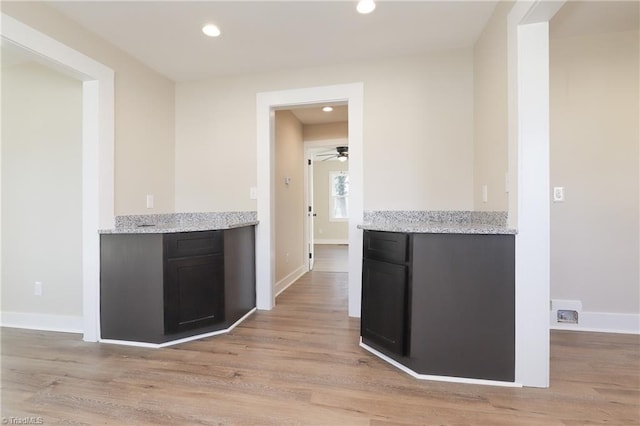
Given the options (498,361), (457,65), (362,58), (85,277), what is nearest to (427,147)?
(457,65)

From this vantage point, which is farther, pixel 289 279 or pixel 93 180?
pixel 289 279

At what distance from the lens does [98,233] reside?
2.33 meters

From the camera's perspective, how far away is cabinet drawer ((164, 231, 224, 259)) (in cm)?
223

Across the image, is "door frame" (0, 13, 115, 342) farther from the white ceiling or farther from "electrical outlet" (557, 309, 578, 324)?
"electrical outlet" (557, 309, 578, 324)

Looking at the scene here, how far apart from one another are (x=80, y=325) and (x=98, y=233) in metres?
0.88

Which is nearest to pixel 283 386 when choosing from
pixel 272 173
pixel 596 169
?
pixel 272 173

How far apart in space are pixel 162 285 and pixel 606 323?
3599mm

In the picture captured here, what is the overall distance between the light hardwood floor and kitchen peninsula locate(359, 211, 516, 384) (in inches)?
4.8

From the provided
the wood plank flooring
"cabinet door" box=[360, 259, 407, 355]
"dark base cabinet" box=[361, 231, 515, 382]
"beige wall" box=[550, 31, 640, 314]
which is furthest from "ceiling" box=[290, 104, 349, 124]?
"dark base cabinet" box=[361, 231, 515, 382]

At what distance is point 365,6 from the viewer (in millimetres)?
2021

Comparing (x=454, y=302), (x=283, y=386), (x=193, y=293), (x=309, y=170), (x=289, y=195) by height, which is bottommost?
(x=283, y=386)

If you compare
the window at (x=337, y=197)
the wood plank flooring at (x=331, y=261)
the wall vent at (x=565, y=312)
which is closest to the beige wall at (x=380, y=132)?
the wall vent at (x=565, y=312)

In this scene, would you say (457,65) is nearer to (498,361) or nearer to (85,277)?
(498,361)

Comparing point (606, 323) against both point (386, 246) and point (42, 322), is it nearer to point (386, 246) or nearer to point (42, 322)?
point (386, 246)
